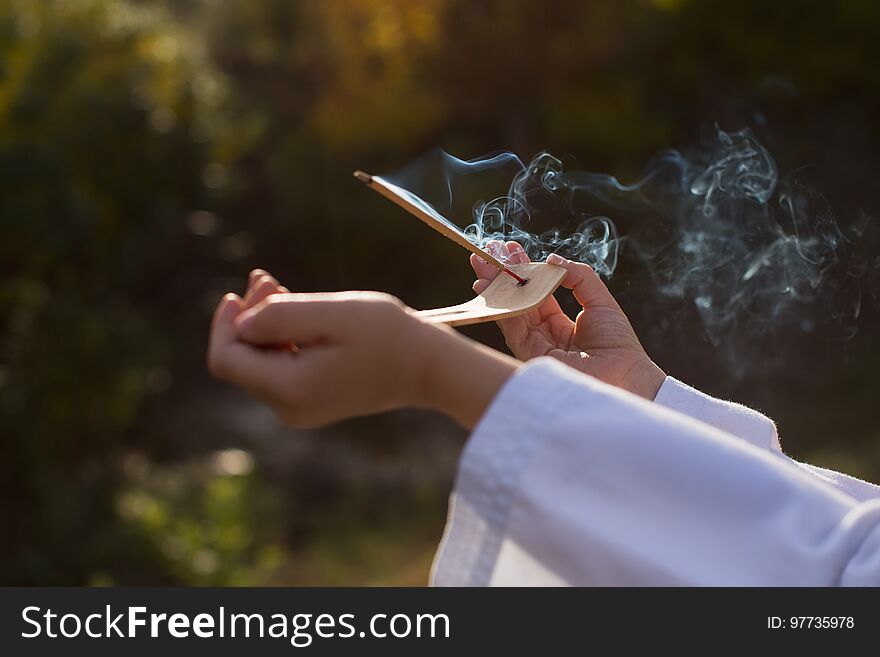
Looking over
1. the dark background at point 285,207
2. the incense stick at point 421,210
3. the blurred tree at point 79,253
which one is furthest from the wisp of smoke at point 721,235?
the blurred tree at point 79,253

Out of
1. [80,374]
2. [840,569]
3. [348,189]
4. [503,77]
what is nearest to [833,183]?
[503,77]

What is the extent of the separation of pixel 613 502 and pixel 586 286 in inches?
33.9

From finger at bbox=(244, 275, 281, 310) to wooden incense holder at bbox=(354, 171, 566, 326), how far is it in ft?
1.10

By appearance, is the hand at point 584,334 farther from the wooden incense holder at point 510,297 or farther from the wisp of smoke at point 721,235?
the wisp of smoke at point 721,235

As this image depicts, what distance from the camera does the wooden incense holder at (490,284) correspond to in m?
1.51

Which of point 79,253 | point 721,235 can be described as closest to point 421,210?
point 721,235

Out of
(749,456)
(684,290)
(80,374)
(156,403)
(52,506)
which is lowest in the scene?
(156,403)

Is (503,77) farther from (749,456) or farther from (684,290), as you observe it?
(749,456)

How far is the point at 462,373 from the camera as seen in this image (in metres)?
1.03

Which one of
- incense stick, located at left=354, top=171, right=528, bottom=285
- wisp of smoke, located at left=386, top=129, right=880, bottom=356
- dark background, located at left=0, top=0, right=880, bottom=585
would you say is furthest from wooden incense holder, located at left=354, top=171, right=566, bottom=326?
dark background, located at left=0, top=0, right=880, bottom=585

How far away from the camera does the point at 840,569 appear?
104 cm

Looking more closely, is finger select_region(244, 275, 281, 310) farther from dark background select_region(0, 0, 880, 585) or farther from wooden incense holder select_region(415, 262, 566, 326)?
dark background select_region(0, 0, 880, 585)

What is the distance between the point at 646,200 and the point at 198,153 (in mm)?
5062

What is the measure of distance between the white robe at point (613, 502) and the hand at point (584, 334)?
2.19ft
